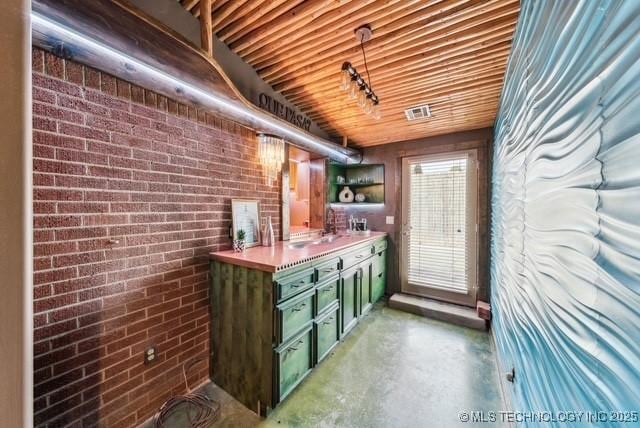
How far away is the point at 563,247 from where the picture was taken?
76 centimetres

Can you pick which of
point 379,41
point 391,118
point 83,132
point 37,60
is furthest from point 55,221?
point 391,118

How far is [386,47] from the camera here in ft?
6.07

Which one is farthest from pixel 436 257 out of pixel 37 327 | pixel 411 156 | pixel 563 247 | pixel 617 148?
pixel 37 327

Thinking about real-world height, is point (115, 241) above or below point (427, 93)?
below

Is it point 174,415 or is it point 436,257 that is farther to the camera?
point 436,257

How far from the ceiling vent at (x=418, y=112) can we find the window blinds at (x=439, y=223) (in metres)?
Answer: 0.87

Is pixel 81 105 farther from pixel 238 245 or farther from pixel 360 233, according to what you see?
pixel 360 233

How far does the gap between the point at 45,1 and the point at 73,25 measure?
12cm

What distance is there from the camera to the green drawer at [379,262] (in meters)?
3.34

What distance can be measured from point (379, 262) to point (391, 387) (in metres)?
1.75

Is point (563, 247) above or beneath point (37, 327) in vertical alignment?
above

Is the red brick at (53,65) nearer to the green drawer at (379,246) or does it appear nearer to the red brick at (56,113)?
the red brick at (56,113)

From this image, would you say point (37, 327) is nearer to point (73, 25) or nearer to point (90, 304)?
point (90, 304)

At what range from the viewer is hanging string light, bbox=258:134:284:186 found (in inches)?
92.7
